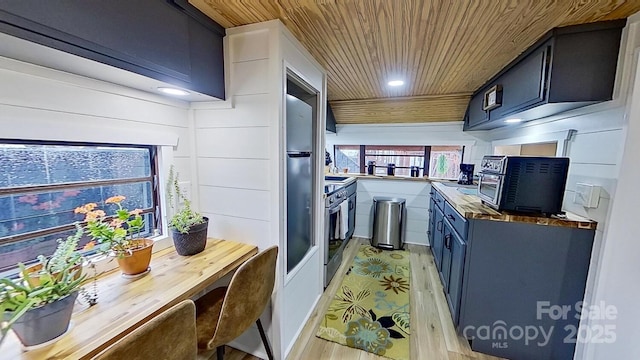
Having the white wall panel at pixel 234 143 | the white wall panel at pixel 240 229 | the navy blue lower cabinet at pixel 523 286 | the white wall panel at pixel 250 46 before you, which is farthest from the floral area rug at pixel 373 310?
the white wall panel at pixel 250 46

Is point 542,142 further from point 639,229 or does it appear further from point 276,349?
point 276,349

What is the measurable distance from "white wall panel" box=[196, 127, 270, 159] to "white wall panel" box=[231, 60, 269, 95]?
217mm

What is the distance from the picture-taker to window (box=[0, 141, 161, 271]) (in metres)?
0.96

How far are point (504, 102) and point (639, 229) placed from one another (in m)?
1.20

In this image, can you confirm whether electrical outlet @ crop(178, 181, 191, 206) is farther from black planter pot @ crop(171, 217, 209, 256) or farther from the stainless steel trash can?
the stainless steel trash can

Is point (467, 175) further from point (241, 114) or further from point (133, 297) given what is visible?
point (133, 297)

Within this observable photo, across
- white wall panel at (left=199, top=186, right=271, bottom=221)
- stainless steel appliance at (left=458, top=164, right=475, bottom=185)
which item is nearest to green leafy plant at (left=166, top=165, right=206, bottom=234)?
white wall panel at (left=199, top=186, right=271, bottom=221)

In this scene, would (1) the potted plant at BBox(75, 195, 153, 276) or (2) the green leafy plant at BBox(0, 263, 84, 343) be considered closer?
(2) the green leafy plant at BBox(0, 263, 84, 343)

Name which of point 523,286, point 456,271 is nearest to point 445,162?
point 456,271

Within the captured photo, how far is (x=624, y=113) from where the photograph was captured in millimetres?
1271

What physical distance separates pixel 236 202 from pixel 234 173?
0.18 meters

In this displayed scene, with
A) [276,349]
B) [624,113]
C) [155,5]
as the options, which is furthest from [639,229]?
[155,5]

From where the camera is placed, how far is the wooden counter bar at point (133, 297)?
745 millimetres

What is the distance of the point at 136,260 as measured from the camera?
114 centimetres
